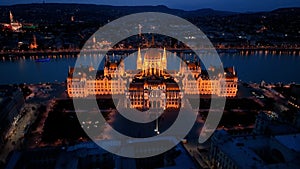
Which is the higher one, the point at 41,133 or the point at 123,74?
the point at 123,74

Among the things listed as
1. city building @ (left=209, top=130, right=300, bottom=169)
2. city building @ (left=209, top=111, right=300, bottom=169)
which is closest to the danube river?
city building @ (left=209, top=111, right=300, bottom=169)

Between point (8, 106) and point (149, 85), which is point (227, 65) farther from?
point (8, 106)

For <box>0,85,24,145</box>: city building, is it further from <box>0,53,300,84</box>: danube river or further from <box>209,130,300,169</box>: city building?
<box>209,130,300,169</box>: city building

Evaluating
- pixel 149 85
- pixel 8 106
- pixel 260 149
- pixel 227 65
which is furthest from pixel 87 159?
pixel 227 65

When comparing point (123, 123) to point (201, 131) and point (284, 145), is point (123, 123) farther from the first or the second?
point (284, 145)

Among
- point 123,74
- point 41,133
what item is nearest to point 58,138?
point 41,133

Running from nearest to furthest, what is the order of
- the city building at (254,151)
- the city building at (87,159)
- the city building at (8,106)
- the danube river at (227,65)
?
the city building at (254,151) < the city building at (87,159) < the city building at (8,106) < the danube river at (227,65)

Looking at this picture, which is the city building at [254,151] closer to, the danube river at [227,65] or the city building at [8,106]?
the city building at [8,106]

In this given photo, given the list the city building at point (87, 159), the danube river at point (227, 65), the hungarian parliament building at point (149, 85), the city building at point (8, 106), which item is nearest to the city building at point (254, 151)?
the city building at point (87, 159)
